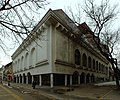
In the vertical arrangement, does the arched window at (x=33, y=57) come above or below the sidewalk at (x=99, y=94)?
above

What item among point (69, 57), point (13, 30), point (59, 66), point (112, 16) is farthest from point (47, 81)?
point (13, 30)

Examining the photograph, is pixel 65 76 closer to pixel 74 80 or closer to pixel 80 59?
pixel 74 80

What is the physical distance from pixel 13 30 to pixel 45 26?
1195 inches

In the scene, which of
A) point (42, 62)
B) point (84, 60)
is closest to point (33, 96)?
point (42, 62)

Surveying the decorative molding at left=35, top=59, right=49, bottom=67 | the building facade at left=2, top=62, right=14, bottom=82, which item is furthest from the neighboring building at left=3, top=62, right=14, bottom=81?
the decorative molding at left=35, top=59, right=49, bottom=67

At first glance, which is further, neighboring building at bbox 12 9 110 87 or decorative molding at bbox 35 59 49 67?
decorative molding at bbox 35 59 49 67

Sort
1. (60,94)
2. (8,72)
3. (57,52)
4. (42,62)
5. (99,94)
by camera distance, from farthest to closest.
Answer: (8,72) → (42,62) → (57,52) → (60,94) → (99,94)

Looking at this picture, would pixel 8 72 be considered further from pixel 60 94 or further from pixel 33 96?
pixel 33 96

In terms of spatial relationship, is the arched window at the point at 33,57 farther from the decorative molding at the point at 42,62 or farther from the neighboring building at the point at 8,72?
the neighboring building at the point at 8,72

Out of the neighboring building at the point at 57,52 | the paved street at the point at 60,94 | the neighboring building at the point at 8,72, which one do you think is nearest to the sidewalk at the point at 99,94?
the paved street at the point at 60,94

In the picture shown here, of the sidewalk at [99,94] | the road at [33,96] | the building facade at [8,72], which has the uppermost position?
the building facade at [8,72]

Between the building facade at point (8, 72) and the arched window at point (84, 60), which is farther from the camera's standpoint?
the arched window at point (84, 60)

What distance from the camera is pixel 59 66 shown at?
143ft

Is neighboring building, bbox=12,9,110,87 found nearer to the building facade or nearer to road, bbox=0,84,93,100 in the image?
the building facade
